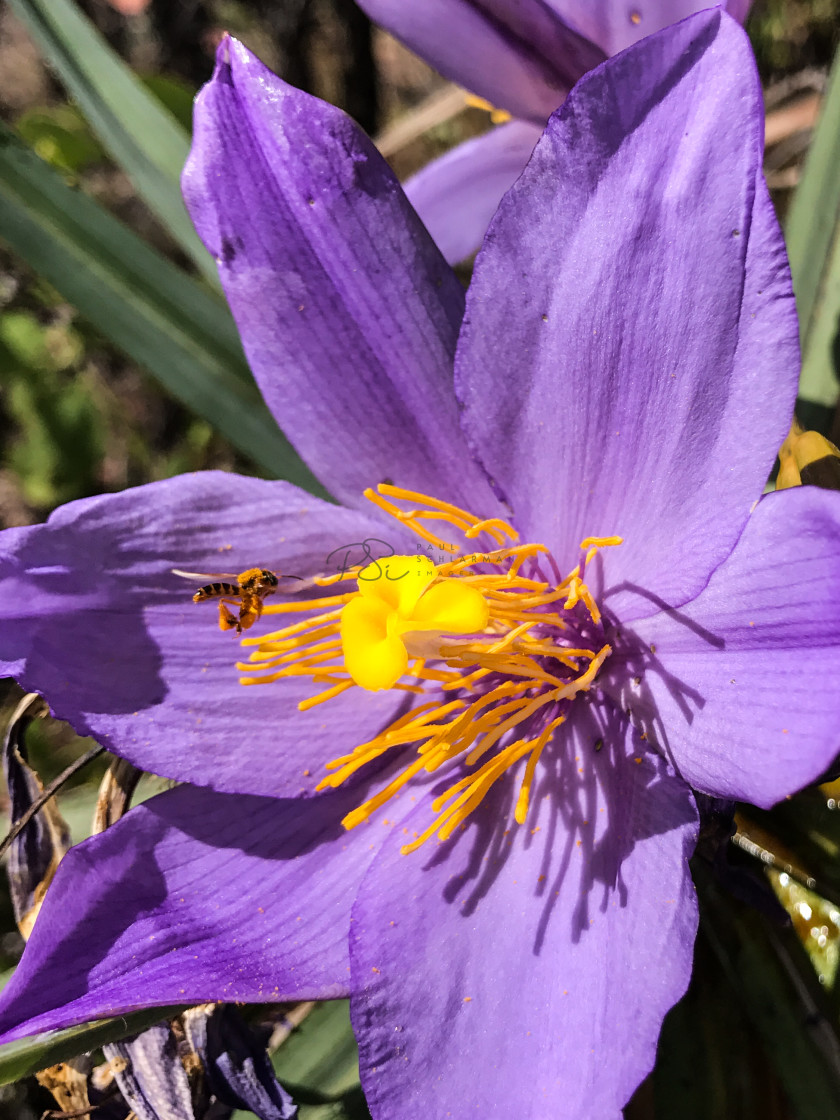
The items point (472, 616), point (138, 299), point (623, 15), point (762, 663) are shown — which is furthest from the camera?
point (138, 299)

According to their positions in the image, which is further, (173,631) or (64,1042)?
(173,631)

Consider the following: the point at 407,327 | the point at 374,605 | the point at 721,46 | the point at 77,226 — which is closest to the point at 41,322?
the point at 77,226

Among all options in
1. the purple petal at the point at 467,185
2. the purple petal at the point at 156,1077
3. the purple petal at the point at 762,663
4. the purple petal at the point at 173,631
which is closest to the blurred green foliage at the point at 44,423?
the purple petal at the point at 467,185

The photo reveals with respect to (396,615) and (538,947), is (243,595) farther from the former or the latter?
(538,947)

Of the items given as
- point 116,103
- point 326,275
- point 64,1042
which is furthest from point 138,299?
point 64,1042

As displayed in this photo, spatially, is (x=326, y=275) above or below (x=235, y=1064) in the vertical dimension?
above

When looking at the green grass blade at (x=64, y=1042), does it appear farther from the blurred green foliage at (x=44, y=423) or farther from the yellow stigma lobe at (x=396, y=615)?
the blurred green foliage at (x=44, y=423)

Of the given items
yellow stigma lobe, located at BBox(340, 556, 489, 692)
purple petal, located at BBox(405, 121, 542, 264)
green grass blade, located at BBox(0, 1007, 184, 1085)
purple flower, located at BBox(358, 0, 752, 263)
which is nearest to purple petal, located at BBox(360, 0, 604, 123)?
purple flower, located at BBox(358, 0, 752, 263)

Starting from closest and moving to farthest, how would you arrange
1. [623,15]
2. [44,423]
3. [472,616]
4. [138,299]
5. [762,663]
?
[762,663] → [472,616] → [623,15] → [138,299] → [44,423]
